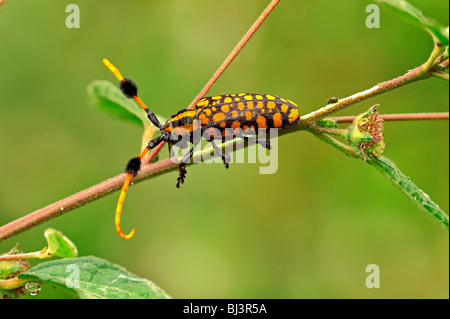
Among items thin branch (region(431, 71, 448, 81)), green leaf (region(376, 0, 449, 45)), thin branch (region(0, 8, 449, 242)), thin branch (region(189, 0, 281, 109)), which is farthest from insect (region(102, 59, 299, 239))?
green leaf (region(376, 0, 449, 45))

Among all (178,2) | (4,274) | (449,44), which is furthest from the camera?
(178,2)

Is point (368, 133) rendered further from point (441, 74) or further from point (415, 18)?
point (415, 18)

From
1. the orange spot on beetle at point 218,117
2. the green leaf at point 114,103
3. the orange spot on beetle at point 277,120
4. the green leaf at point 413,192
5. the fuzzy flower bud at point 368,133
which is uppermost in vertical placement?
the green leaf at point 114,103

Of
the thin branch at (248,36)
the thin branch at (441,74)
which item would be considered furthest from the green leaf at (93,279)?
the thin branch at (441,74)

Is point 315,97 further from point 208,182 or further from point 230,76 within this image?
point 208,182

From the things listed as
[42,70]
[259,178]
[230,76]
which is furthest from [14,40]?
[259,178]

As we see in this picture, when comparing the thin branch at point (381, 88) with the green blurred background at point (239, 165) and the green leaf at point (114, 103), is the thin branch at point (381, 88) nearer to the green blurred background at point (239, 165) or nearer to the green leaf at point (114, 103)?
the green leaf at point (114, 103)
